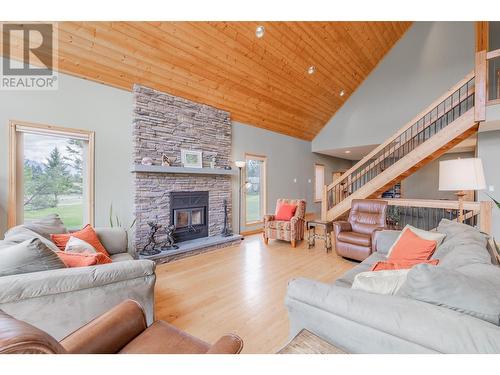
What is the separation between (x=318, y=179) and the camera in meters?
8.73

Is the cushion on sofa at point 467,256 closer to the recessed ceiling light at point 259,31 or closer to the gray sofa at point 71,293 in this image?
the gray sofa at point 71,293

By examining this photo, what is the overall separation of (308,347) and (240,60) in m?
4.36

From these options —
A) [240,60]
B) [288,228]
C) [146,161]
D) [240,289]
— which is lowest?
[240,289]

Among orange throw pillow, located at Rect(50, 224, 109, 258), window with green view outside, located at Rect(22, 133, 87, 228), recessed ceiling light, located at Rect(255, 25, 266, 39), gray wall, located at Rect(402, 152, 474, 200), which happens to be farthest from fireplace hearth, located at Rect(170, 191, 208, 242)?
gray wall, located at Rect(402, 152, 474, 200)

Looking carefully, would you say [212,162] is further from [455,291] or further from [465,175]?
[455,291]

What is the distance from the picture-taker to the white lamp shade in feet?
7.99

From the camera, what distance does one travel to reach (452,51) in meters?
5.66

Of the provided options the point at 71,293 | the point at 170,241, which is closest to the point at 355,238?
the point at 170,241

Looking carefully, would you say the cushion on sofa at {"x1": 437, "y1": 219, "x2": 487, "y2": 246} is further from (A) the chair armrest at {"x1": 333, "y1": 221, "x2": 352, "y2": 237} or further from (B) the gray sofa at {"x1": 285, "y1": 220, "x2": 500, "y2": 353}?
(A) the chair armrest at {"x1": 333, "y1": 221, "x2": 352, "y2": 237}

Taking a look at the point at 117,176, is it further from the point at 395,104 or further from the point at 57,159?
the point at 395,104

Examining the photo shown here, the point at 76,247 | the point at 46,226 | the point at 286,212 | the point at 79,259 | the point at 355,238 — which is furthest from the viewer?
the point at 286,212

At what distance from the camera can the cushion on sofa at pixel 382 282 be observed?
123 cm

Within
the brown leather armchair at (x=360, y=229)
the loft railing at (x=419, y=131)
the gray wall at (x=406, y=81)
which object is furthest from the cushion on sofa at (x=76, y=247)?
the gray wall at (x=406, y=81)
